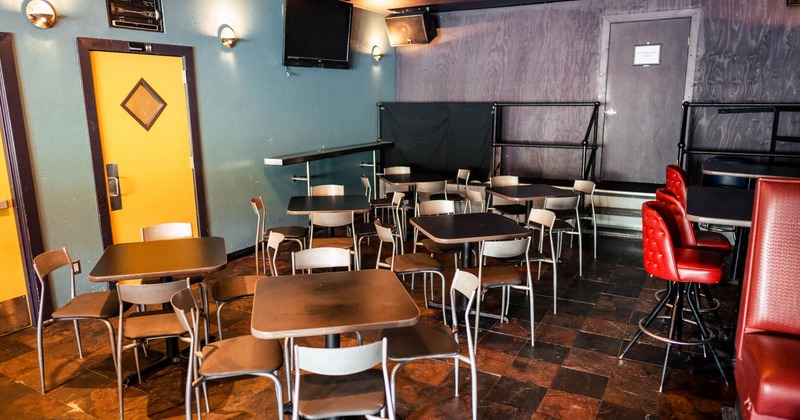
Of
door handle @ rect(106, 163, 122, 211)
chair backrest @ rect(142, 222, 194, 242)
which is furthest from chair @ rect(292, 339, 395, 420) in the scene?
door handle @ rect(106, 163, 122, 211)

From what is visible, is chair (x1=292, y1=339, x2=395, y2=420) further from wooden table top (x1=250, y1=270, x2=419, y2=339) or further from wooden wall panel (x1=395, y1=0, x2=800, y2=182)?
wooden wall panel (x1=395, y1=0, x2=800, y2=182)

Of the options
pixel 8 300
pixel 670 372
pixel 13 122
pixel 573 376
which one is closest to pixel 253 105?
pixel 13 122

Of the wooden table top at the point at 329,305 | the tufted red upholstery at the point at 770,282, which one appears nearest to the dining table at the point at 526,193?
the wooden table top at the point at 329,305

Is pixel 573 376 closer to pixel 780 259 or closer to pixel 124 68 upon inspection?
pixel 780 259

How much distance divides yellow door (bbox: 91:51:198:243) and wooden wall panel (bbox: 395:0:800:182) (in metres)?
4.43

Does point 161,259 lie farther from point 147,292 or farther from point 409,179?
point 409,179

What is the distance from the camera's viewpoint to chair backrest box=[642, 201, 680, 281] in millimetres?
3186

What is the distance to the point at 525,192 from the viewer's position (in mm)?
5426

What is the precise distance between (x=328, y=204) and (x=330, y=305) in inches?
99.9

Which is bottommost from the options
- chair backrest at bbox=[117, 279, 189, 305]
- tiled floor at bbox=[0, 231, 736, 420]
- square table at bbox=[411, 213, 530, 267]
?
tiled floor at bbox=[0, 231, 736, 420]

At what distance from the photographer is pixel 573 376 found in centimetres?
341

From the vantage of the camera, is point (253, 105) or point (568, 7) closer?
point (253, 105)

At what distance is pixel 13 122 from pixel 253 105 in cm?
250

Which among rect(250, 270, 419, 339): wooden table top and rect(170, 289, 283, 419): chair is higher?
rect(250, 270, 419, 339): wooden table top
